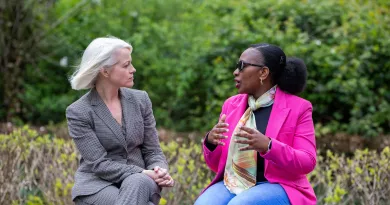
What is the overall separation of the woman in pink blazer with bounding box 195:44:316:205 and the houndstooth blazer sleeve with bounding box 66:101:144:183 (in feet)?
1.60

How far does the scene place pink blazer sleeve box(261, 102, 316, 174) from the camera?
383 centimetres

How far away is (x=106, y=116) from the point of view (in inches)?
171

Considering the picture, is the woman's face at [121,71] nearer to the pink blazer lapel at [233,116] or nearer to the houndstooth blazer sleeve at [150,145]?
the houndstooth blazer sleeve at [150,145]

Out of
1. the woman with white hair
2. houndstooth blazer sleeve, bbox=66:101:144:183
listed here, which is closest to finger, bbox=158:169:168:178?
the woman with white hair

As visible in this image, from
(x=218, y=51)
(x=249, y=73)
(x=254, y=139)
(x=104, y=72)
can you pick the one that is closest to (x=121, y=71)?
(x=104, y=72)

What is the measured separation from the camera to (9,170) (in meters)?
5.63

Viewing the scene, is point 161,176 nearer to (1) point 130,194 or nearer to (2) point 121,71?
(1) point 130,194

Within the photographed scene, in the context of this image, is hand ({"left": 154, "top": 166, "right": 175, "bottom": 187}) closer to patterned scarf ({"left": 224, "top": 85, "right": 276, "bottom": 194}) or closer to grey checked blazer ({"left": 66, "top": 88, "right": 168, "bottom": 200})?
grey checked blazer ({"left": 66, "top": 88, "right": 168, "bottom": 200})

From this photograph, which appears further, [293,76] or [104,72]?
[104,72]

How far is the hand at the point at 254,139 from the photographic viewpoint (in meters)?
3.79

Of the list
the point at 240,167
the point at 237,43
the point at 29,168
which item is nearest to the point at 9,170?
the point at 29,168

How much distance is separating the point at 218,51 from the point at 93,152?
4.75 meters

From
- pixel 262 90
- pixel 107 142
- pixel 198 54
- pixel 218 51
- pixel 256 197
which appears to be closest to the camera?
pixel 256 197

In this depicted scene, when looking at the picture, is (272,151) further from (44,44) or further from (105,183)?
(44,44)
